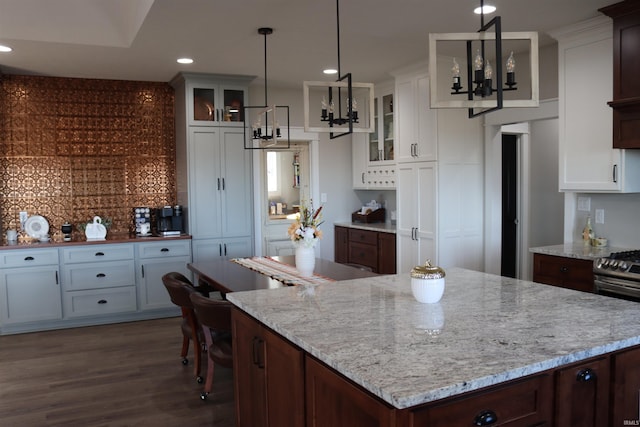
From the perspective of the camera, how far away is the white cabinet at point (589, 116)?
3.84 m

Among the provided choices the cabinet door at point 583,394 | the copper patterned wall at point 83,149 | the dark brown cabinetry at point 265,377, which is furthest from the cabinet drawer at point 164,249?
the cabinet door at point 583,394

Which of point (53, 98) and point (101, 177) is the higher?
point (53, 98)

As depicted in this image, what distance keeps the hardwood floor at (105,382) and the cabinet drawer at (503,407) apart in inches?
80.3

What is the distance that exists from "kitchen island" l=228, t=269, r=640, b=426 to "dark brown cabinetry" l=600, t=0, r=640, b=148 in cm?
179

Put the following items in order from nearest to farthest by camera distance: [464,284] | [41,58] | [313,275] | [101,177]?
1. [464,284]
2. [313,275]
3. [41,58]
4. [101,177]

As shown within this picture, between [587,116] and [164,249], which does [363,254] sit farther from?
[587,116]

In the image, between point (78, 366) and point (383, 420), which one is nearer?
point (383, 420)

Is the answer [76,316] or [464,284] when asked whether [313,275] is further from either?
[76,316]

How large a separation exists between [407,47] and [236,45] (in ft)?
4.85

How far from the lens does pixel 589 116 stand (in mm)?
4004

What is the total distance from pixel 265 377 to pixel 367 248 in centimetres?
421

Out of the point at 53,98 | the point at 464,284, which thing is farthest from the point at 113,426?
the point at 53,98

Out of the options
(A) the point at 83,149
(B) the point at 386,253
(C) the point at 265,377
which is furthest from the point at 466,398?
(A) the point at 83,149

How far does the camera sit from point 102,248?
17.8 ft
